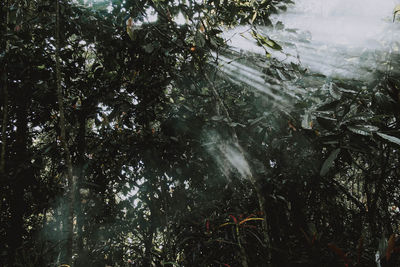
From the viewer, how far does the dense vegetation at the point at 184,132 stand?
4.56 ft

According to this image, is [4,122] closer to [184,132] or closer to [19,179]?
[19,179]

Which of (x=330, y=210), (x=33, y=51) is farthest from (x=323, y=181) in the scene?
(x=33, y=51)

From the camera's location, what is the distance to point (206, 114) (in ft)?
7.37

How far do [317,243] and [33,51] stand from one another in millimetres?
2479

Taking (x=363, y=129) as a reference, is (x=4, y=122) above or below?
above

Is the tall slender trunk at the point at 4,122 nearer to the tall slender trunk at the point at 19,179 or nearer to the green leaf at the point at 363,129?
the tall slender trunk at the point at 19,179

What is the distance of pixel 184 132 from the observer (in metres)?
2.12

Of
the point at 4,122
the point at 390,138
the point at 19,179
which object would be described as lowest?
the point at 390,138

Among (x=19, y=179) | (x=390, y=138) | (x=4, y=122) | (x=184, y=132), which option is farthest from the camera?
(x=184, y=132)

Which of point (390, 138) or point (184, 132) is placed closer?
point (390, 138)

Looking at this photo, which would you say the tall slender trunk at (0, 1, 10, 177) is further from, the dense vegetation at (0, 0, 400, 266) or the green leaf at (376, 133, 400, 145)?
the green leaf at (376, 133, 400, 145)

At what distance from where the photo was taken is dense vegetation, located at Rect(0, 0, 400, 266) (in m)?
1.39

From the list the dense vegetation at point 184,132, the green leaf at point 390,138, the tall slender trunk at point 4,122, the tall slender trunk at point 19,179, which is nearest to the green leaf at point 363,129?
the green leaf at point 390,138

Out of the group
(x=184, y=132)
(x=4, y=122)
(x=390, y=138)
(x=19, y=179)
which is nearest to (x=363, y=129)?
(x=390, y=138)
